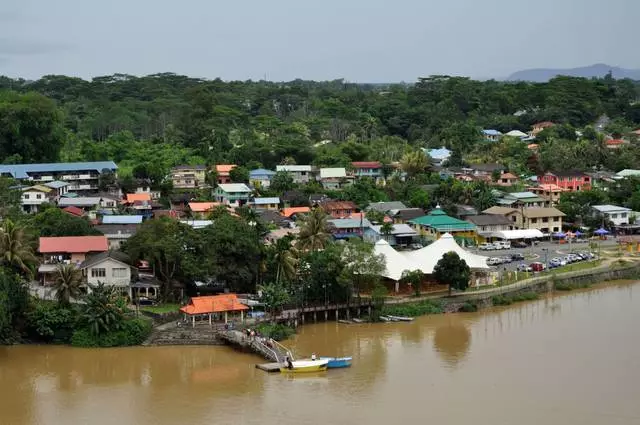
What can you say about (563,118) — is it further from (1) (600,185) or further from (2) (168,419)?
(2) (168,419)

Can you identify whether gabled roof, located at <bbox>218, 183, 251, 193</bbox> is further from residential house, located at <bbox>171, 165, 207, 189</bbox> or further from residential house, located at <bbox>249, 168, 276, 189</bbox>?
residential house, located at <bbox>171, 165, 207, 189</bbox>

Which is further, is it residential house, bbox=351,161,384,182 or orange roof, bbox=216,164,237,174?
residential house, bbox=351,161,384,182

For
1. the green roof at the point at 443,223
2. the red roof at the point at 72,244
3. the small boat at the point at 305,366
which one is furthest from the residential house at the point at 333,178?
the small boat at the point at 305,366

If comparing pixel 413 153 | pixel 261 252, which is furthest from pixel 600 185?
pixel 261 252

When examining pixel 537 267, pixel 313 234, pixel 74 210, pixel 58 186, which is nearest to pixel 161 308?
pixel 313 234

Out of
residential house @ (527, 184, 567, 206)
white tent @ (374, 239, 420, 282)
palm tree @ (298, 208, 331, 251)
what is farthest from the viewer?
residential house @ (527, 184, 567, 206)

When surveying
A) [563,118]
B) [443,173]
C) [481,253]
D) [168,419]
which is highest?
[563,118]

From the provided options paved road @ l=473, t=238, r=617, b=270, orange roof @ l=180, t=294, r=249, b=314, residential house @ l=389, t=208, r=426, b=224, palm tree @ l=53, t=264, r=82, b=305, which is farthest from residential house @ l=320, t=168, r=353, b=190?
palm tree @ l=53, t=264, r=82, b=305
